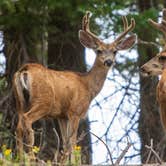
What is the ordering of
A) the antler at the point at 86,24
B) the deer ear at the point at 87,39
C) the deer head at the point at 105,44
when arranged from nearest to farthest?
the antler at the point at 86,24
the deer head at the point at 105,44
the deer ear at the point at 87,39

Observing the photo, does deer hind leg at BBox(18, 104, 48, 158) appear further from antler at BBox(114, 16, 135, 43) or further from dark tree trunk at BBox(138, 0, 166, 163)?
dark tree trunk at BBox(138, 0, 166, 163)

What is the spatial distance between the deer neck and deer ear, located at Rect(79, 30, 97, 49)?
0.87ft

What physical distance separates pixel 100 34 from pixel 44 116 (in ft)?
10.7

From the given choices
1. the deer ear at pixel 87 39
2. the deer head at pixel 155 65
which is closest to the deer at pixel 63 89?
the deer ear at pixel 87 39

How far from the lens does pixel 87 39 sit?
1461 cm

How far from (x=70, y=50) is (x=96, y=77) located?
6.89 ft

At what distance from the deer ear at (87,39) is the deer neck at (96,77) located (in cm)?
27

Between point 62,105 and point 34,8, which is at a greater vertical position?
point 34,8

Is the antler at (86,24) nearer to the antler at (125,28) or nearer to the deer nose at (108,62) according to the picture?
the antler at (125,28)

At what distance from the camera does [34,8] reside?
14070mm

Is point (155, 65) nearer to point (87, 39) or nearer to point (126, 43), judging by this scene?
point (126, 43)

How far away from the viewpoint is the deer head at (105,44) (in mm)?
14266

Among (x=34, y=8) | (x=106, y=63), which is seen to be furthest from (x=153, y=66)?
(x=34, y=8)

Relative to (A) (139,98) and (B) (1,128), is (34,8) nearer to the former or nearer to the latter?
(B) (1,128)
